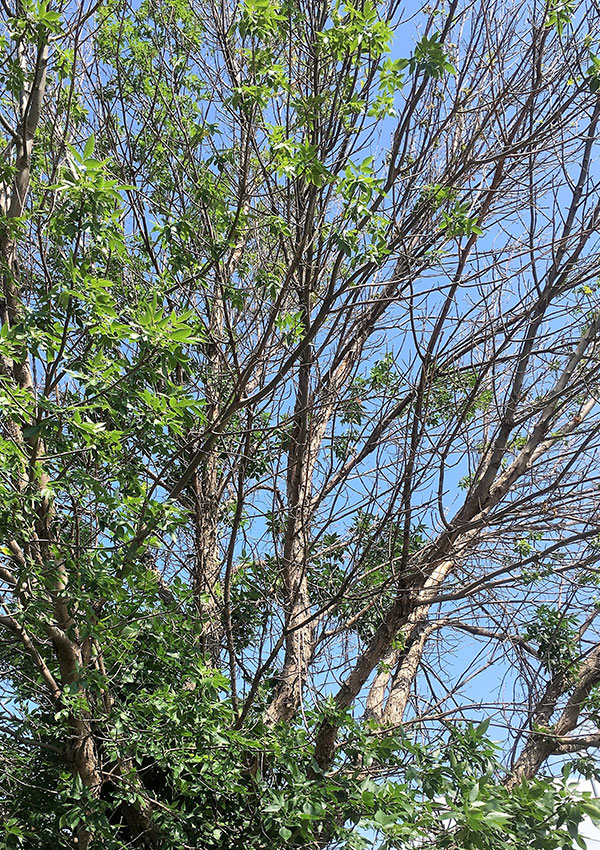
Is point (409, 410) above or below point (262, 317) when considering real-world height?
below

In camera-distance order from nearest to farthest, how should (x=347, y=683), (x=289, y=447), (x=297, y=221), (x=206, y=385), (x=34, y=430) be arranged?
(x=34, y=430)
(x=297, y=221)
(x=347, y=683)
(x=289, y=447)
(x=206, y=385)

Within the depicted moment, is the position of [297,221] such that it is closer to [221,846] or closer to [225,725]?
[225,725]

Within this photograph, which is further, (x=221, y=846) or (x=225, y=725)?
(x=221, y=846)

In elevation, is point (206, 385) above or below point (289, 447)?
above

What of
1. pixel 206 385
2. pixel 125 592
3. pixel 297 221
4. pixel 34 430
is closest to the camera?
pixel 34 430

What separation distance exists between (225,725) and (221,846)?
2.65 feet

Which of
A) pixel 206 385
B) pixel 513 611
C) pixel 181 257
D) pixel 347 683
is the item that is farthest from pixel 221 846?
pixel 181 257

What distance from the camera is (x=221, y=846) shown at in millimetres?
4020

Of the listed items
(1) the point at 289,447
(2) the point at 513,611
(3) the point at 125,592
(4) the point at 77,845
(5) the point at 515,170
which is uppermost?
(5) the point at 515,170

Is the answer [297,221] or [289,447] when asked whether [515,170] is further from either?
[289,447]

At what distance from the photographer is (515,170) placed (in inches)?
180

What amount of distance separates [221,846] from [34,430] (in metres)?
2.56

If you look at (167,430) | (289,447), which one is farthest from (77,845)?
(289,447)

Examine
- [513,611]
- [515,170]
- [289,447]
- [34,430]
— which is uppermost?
[515,170]
